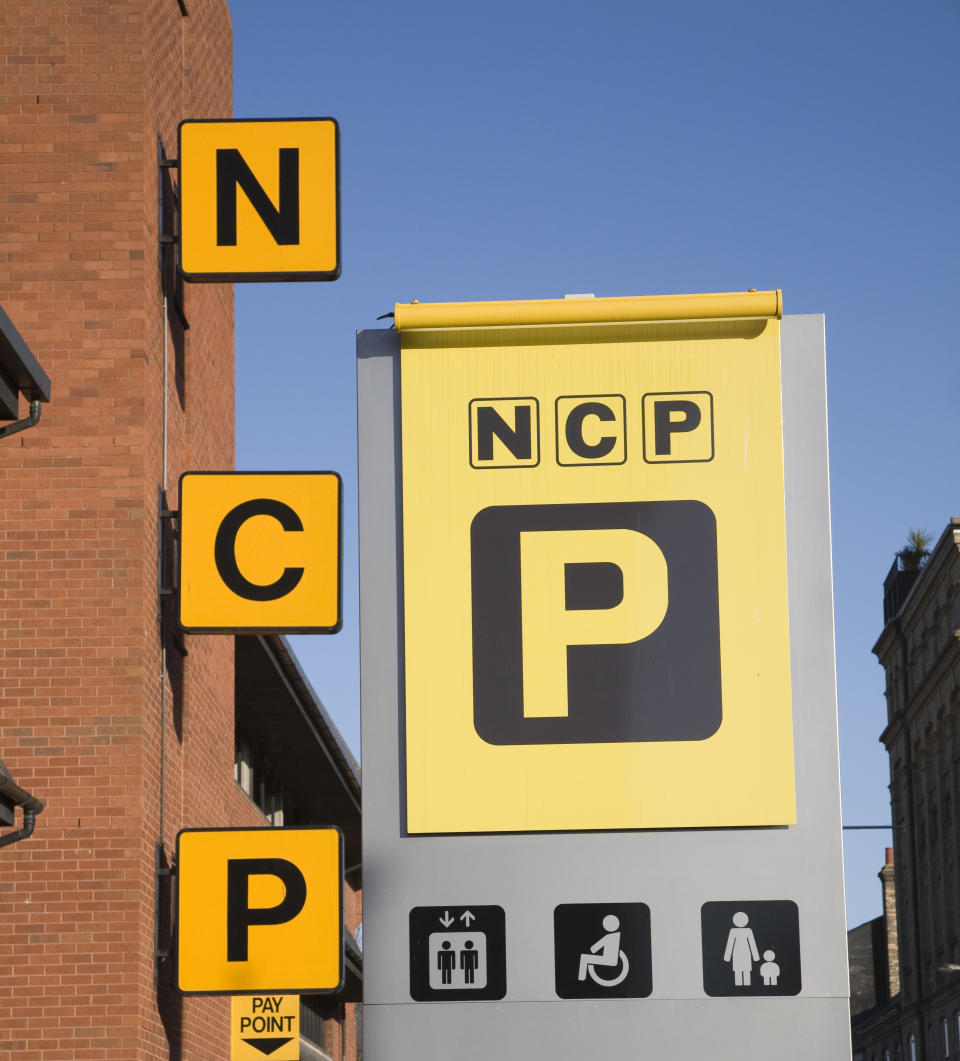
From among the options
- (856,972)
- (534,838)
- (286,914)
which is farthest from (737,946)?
(856,972)

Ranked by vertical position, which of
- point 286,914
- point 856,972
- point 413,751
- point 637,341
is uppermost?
point 637,341

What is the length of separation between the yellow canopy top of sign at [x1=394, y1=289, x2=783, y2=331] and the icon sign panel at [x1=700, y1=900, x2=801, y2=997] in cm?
197

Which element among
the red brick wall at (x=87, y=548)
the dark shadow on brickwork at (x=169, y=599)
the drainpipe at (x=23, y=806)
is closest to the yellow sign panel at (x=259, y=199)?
the red brick wall at (x=87, y=548)

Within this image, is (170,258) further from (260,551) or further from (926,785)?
(926,785)

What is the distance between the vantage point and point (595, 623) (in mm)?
5770

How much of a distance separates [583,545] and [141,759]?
251 inches

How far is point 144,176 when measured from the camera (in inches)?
486

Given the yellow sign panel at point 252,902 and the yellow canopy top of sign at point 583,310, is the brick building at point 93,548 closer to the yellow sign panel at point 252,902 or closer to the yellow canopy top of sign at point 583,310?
the yellow sign panel at point 252,902

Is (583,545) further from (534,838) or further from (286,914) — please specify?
(286,914)

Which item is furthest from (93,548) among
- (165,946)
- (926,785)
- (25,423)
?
(926,785)

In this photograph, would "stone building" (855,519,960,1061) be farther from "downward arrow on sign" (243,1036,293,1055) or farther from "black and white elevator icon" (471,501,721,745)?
"black and white elevator icon" (471,501,721,745)

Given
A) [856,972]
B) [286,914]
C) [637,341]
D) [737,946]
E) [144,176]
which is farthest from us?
[856,972]

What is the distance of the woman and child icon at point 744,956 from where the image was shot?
5523 millimetres

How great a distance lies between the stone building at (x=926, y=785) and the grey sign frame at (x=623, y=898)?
55.1 meters
